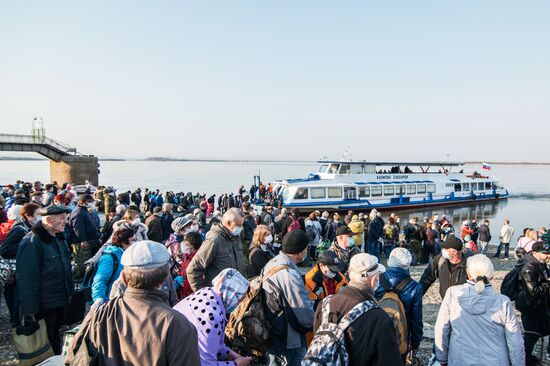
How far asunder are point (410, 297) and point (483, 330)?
69cm

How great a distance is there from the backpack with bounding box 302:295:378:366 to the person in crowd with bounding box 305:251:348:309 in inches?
49.3

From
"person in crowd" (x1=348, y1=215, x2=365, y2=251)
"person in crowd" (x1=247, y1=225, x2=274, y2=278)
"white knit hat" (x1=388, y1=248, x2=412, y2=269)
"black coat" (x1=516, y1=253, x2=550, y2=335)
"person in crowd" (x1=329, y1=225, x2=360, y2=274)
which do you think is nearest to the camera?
"white knit hat" (x1=388, y1=248, x2=412, y2=269)

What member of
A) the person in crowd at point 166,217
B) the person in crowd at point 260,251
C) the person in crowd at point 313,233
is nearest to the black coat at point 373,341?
the person in crowd at point 260,251

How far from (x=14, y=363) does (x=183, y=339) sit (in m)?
3.92

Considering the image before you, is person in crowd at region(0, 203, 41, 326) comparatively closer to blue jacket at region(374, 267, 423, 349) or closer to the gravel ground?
the gravel ground

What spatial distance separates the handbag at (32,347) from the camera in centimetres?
379

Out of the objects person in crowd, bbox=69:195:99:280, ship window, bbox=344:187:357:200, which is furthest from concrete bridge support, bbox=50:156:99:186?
person in crowd, bbox=69:195:99:280

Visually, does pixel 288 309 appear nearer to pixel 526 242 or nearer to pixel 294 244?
pixel 294 244

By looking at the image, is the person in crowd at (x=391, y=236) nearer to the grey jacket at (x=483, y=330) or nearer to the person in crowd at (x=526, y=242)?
the person in crowd at (x=526, y=242)

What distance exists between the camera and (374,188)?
95.2 feet

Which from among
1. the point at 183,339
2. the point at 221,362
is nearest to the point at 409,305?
the point at 221,362

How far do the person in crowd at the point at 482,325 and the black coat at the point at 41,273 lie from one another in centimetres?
405

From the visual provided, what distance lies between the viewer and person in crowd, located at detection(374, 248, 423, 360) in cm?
366

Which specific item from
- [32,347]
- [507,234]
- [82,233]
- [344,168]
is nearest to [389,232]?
[507,234]
